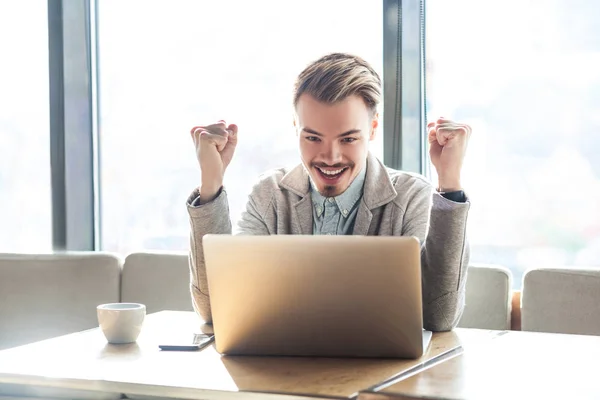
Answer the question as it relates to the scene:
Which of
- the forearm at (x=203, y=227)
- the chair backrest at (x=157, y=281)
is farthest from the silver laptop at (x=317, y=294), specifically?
the chair backrest at (x=157, y=281)

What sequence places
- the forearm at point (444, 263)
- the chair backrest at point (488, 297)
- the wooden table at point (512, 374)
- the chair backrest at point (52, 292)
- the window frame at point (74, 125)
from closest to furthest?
the wooden table at point (512, 374), the forearm at point (444, 263), the chair backrest at point (488, 297), the chair backrest at point (52, 292), the window frame at point (74, 125)

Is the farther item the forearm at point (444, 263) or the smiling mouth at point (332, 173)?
the smiling mouth at point (332, 173)

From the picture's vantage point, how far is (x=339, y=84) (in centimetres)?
190

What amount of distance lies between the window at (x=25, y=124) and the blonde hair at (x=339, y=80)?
66.9 inches

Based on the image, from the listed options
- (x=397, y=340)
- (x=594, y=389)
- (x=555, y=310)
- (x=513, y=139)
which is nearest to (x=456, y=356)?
(x=397, y=340)

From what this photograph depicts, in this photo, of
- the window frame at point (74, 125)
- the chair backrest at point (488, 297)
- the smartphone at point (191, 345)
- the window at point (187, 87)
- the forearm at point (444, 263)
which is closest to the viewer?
the smartphone at point (191, 345)

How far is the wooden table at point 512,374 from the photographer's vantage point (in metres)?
1.02

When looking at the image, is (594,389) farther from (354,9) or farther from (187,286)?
(354,9)

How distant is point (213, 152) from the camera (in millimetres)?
1828

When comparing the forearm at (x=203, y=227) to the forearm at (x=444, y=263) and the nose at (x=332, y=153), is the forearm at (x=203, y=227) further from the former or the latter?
the forearm at (x=444, y=263)

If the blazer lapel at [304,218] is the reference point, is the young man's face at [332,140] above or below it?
above

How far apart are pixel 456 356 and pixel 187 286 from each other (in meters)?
1.39

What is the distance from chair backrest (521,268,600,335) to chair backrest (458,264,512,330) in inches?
2.4

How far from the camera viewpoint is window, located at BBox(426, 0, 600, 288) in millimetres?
2410
